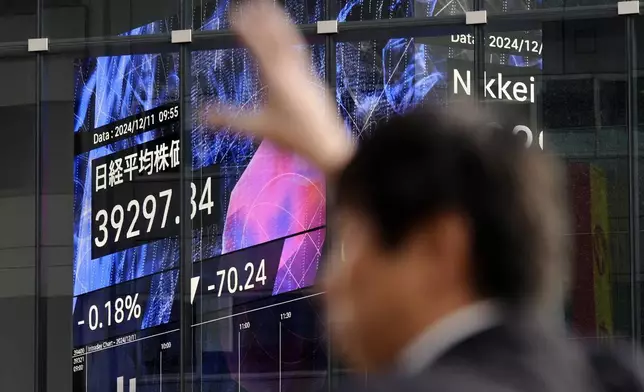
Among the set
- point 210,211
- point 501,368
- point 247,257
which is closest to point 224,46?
point 210,211

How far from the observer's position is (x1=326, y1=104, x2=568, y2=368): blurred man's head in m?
1.12

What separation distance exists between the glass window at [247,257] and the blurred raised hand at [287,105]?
882 centimetres

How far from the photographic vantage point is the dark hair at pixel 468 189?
1.12 m

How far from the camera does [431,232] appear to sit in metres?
1.12

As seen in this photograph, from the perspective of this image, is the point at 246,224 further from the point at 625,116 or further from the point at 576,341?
the point at 576,341

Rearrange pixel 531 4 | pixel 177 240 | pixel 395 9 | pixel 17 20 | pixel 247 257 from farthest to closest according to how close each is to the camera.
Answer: pixel 17 20 → pixel 177 240 → pixel 395 9 → pixel 247 257 → pixel 531 4

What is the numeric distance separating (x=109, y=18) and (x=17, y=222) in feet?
7.36

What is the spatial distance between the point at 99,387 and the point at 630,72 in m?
5.84

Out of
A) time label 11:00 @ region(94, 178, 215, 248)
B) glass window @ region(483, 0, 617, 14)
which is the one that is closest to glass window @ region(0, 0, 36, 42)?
time label 11:00 @ region(94, 178, 215, 248)

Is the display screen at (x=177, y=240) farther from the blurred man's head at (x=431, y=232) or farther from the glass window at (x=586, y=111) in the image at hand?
the blurred man's head at (x=431, y=232)

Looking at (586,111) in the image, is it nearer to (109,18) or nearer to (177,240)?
(177,240)

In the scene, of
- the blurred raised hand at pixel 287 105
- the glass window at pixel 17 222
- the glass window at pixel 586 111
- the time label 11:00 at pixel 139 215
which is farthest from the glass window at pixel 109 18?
the blurred raised hand at pixel 287 105

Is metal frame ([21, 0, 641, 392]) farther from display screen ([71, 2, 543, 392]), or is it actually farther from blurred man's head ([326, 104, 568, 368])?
blurred man's head ([326, 104, 568, 368])

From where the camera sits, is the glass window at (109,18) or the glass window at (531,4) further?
the glass window at (109,18)
